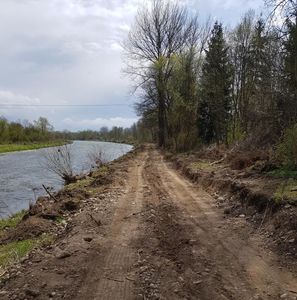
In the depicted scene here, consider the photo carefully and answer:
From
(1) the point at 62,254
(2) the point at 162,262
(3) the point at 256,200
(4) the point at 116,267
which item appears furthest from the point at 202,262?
(3) the point at 256,200

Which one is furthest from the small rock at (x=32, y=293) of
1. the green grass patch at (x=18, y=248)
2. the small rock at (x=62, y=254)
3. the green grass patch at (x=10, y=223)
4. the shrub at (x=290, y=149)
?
the shrub at (x=290, y=149)

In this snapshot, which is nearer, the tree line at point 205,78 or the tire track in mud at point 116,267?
the tire track in mud at point 116,267

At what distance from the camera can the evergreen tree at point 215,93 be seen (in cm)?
3378

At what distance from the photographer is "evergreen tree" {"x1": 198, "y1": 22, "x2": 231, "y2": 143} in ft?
111

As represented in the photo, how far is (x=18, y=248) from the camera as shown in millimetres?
9484

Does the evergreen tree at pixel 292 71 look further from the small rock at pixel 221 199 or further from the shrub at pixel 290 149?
the small rock at pixel 221 199

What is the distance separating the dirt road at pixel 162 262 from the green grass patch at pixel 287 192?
0.97 metres

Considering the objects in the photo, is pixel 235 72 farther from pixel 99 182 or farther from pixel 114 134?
pixel 114 134

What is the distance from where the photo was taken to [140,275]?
21.7ft

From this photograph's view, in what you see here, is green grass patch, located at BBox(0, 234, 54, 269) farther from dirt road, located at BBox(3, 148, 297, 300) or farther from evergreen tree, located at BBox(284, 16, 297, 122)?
evergreen tree, located at BBox(284, 16, 297, 122)

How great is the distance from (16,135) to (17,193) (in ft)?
259

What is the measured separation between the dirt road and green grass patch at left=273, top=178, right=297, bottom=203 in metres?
0.97

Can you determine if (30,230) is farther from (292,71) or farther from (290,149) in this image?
(292,71)

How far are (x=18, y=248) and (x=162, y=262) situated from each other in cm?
381
